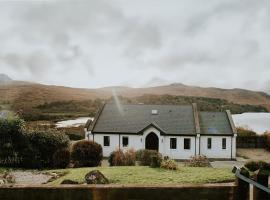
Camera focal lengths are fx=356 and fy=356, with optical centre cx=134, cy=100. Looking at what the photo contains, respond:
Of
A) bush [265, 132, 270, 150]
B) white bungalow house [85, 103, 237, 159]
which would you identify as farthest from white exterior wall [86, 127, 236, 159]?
bush [265, 132, 270, 150]

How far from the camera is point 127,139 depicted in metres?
37.2

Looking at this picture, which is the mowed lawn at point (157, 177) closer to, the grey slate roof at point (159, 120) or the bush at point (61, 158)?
the bush at point (61, 158)

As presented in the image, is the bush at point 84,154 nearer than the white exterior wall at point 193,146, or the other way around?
the bush at point 84,154

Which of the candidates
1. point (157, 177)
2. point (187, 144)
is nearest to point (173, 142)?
point (187, 144)

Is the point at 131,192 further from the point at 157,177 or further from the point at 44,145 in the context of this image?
the point at 44,145

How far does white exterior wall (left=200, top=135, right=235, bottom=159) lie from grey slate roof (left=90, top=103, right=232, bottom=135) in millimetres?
717

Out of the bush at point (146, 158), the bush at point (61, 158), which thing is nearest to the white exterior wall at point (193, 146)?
the bush at point (61, 158)

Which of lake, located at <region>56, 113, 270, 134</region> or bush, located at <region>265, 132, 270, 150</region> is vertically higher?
lake, located at <region>56, 113, 270, 134</region>

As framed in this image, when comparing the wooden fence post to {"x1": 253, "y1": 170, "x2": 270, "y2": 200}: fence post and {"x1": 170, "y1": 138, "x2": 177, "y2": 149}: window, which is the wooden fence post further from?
{"x1": 170, "y1": 138, "x2": 177, "y2": 149}: window

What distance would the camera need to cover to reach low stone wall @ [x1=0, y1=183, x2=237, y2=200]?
28.1ft

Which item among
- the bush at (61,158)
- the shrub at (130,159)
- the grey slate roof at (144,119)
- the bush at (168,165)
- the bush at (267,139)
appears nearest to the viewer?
the bush at (168,165)

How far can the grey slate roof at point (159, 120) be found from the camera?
37125 millimetres

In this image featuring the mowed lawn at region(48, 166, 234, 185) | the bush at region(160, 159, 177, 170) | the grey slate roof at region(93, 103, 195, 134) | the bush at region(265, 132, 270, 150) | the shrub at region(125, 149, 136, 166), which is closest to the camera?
the mowed lawn at region(48, 166, 234, 185)

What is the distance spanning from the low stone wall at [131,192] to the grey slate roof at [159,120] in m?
27.7
